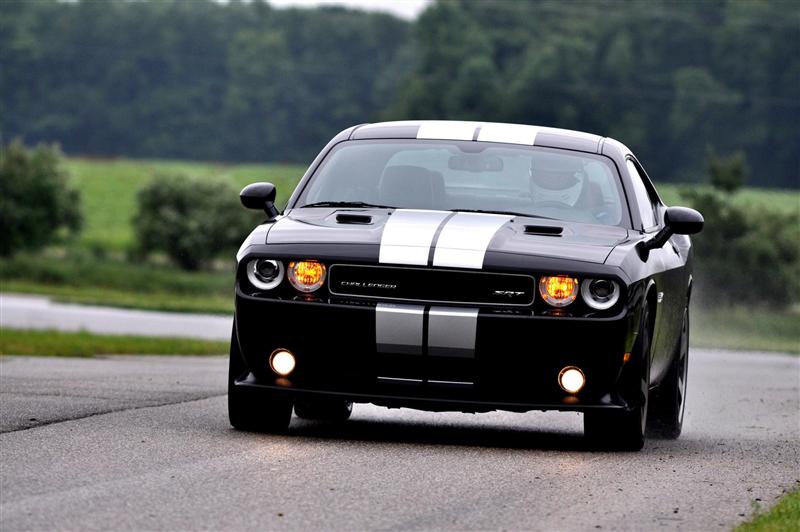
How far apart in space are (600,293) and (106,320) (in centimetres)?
2349

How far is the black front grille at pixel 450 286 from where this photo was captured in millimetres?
8016

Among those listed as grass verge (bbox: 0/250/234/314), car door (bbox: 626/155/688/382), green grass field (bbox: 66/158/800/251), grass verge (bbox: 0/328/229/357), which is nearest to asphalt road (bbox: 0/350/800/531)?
car door (bbox: 626/155/688/382)

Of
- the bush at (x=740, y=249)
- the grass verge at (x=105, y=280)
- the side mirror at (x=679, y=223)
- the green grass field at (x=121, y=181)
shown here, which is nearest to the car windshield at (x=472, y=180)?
the side mirror at (x=679, y=223)

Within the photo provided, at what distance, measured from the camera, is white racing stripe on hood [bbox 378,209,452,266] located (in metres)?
8.05

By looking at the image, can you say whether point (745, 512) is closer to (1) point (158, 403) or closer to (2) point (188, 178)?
(1) point (158, 403)

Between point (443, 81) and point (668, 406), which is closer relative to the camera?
point (668, 406)

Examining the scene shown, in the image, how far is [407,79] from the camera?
359ft

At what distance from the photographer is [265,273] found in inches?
327

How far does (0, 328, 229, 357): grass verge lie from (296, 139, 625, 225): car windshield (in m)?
8.04

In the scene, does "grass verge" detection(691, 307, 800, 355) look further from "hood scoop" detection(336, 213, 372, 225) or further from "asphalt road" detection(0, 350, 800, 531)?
"hood scoop" detection(336, 213, 372, 225)

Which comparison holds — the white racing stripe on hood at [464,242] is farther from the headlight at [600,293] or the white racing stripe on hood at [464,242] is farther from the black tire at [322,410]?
the black tire at [322,410]

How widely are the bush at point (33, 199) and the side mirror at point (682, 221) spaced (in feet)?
195

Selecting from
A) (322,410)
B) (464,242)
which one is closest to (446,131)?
(464,242)

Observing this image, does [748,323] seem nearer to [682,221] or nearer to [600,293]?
[682,221]
